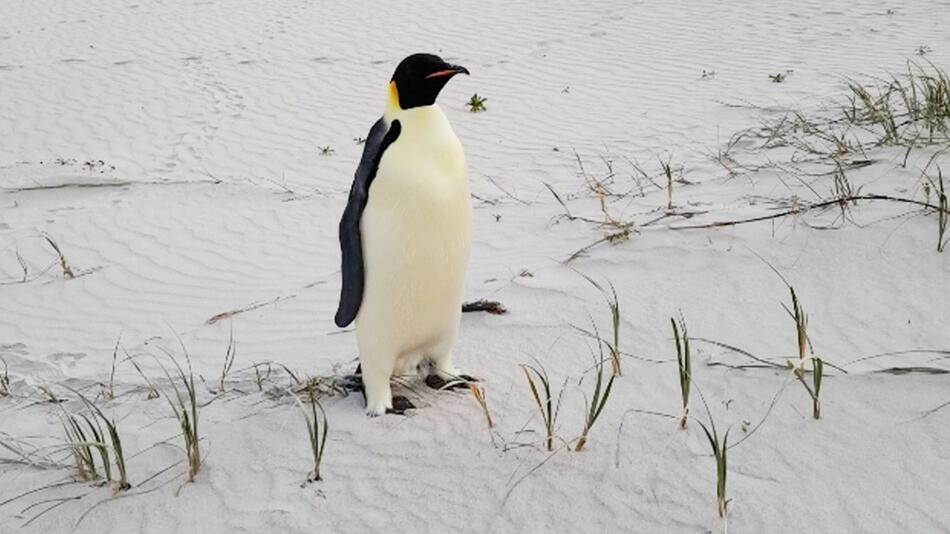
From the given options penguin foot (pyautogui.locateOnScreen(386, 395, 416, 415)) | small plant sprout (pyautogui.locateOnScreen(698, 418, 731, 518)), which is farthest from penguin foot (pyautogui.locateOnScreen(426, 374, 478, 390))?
small plant sprout (pyautogui.locateOnScreen(698, 418, 731, 518))

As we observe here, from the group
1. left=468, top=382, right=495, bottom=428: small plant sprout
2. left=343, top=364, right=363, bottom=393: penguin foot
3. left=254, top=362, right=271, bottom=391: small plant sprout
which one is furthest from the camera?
left=254, top=362, right=271, bottom=391: small plant sprout

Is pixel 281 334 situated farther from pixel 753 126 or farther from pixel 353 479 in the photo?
pixel 753 126

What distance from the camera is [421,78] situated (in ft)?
9.82

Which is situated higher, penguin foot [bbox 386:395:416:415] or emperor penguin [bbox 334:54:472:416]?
emperor penguin [bbox 334:54:472:416]

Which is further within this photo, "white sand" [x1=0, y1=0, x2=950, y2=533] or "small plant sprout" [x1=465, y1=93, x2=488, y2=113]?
"small plant sprout" [x1=465, y1=93, x2=488, y2=113]

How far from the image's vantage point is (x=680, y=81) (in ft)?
32.8

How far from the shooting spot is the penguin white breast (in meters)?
3.03

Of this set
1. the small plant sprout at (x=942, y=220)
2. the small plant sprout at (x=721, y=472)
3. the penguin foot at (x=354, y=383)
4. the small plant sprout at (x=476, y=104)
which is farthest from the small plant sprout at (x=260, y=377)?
the small plant sprout at (x=476, y=104)

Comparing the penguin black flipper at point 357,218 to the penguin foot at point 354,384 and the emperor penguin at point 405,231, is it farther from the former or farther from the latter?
the penguin foot at point 354,384

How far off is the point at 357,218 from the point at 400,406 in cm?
69

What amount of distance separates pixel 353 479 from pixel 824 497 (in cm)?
138

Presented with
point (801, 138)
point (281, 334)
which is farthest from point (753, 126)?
point (281, 334)

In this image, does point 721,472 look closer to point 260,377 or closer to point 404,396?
point 404,396

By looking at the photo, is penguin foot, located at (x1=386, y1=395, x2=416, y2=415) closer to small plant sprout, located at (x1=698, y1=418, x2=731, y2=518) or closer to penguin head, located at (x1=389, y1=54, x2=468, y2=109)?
penguin head, located at (x1=389, y1=54, x2=468, y2=109)
